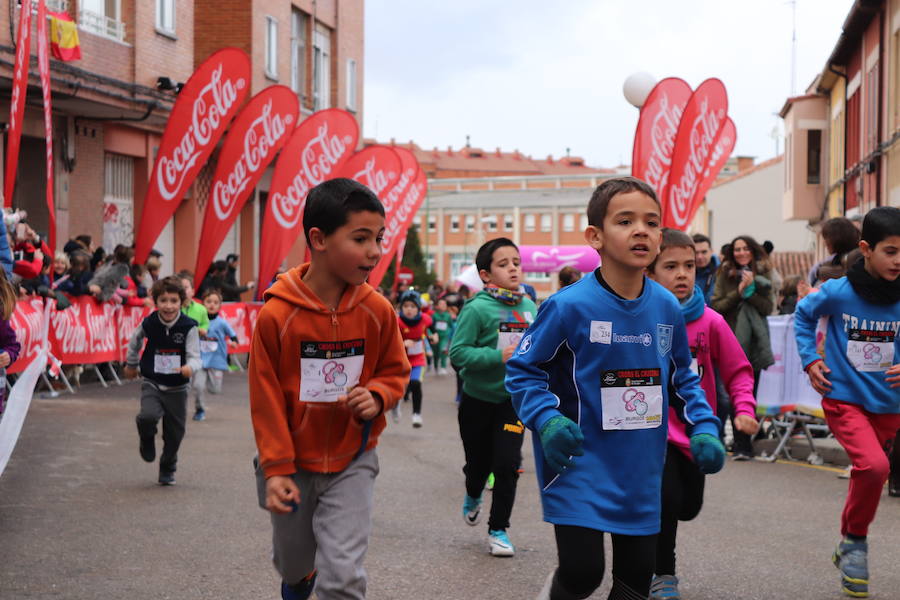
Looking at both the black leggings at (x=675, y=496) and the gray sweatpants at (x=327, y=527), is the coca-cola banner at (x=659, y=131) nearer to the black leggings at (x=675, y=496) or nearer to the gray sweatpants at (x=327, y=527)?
the black leggings at (x=675, y=496)

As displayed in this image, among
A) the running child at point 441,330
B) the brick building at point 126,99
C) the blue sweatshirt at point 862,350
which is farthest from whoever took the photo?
the running child at point 441,330

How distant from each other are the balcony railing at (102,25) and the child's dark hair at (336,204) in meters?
17.8

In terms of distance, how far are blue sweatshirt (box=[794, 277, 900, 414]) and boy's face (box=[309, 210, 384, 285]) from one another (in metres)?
2.93

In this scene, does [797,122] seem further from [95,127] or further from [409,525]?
[409,525]

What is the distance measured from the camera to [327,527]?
4.52 metres

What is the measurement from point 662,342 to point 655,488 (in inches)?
20.2

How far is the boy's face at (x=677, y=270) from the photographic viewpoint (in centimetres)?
589

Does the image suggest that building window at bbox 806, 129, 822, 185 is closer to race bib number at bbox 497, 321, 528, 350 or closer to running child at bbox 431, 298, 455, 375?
running child at bbox 431, 298, 455, 375

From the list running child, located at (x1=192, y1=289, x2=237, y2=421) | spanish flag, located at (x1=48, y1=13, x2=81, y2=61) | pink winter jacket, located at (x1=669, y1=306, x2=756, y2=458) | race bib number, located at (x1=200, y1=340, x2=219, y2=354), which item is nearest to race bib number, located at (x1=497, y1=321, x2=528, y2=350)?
pink winter jacket, located at (x1=669, y1=306, x2=756, y2=458)

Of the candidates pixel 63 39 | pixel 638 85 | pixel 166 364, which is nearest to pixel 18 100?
pixel 166 364

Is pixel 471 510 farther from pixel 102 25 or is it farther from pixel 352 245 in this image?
pixel 102 25

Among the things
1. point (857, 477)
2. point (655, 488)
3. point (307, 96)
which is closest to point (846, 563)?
point (857, 477)

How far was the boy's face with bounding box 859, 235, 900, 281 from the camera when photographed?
6.25 metres

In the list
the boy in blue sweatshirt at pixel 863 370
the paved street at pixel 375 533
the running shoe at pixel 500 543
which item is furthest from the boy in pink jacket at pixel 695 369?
the running shoe at pixel 500 543
